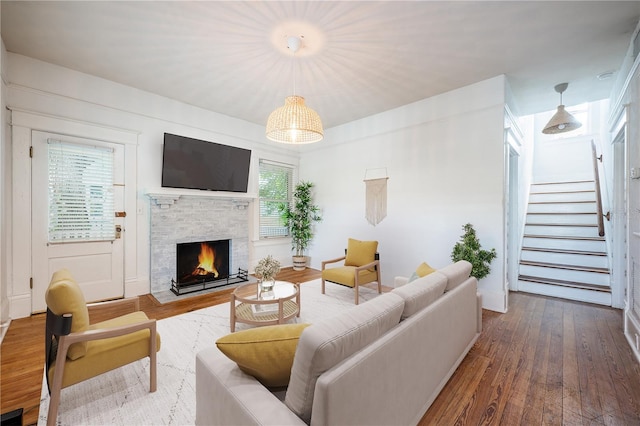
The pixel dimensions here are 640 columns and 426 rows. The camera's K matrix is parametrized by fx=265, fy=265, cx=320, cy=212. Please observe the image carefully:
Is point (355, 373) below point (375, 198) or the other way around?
below

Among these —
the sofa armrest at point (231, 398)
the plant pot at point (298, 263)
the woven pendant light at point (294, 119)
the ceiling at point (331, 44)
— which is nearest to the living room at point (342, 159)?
the ceiling at point (331, 44)

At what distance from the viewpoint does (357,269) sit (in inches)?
143

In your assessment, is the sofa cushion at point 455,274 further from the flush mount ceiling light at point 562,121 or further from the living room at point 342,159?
the flush mount ceiling light at point 562,121

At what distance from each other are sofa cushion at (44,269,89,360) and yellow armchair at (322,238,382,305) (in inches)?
109

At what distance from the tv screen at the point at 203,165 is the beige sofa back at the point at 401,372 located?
4.11m

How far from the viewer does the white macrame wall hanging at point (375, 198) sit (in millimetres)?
4750

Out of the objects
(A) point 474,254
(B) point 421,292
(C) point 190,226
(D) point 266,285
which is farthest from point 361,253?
(C) point 190,226

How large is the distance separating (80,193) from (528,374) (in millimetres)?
5312

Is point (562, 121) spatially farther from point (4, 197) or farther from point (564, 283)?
point (4, 197)

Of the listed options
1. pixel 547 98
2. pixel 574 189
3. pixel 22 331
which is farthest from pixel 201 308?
pixel 574 189

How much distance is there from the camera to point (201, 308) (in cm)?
352

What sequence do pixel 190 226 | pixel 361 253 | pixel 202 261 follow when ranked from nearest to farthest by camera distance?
1. pixel 361 253
2. pixel 190 226
3. pixel 202 261

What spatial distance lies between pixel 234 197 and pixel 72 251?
2.38 metres

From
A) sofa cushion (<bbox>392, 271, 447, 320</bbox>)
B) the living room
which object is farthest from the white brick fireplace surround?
sofa cushion (<bbox>392, 271, 447, 320</bbox>)
